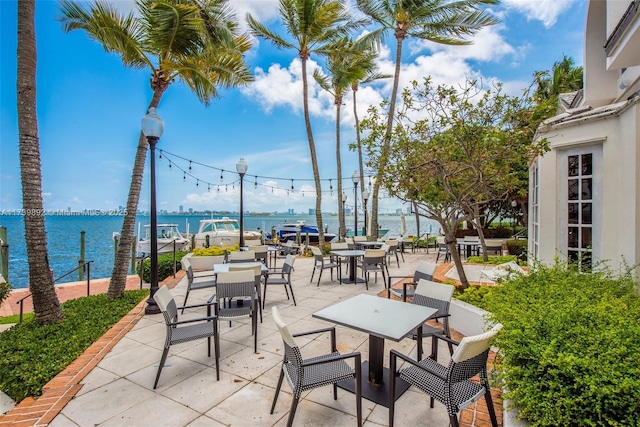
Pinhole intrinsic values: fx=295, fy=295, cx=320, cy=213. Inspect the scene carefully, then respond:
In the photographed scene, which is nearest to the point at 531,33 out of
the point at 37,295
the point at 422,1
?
the point at 422,1

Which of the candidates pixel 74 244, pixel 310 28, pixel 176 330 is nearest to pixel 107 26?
pixel 176 330

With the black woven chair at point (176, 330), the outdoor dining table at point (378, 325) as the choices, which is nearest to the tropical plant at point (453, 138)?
the outdoor dining table at point (378, 325)

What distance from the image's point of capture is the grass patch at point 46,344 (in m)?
3.13

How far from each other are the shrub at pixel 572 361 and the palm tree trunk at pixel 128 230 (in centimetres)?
665

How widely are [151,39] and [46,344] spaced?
5884 millimetres

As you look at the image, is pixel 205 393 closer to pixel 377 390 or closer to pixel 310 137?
pixel 377 390

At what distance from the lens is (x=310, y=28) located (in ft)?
37.8

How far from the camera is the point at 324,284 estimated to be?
7527 millimetres

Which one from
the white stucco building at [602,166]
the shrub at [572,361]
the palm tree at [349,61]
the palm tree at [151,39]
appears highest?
the palm tree at [349,61]

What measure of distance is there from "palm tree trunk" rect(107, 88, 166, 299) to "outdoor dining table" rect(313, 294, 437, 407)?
5208mm

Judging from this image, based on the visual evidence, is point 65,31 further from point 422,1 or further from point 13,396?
point 422,1

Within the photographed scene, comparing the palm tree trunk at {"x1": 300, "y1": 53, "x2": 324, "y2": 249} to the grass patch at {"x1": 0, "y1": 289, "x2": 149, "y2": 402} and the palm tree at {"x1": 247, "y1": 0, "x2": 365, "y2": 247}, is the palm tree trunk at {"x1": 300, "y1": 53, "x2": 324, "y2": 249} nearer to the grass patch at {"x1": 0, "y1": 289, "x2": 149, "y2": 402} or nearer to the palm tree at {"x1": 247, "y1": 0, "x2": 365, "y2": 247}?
the palm tree at {"x1": 247, "y1": 0, "x2": 365, "y2": 247}

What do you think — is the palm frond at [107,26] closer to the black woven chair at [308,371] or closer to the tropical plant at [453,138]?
the tropical plant at [453,138]

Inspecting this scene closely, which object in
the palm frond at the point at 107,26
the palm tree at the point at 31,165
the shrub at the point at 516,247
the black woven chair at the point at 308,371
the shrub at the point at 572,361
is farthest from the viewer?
the shrub at the point at 516,247
